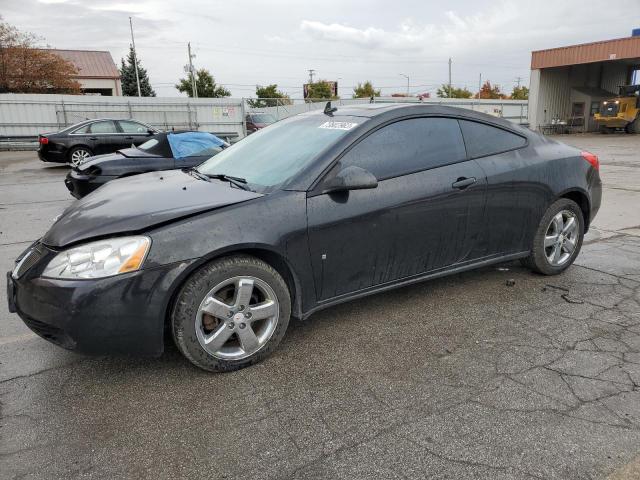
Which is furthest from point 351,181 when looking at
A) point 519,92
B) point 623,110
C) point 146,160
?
point 519,92

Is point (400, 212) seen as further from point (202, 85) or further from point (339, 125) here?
point (202, 85)

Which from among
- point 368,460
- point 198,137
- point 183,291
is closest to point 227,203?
point 183,291

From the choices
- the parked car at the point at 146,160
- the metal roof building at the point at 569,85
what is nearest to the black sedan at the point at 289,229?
the parked car at the point at 146,160

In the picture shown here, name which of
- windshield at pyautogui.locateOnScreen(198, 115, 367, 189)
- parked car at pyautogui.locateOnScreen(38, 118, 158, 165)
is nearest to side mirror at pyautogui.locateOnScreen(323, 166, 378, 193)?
windshield at pyautogui.locateOnScreen(198, 115, 367, 189)

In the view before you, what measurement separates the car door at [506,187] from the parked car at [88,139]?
13230 millimetres

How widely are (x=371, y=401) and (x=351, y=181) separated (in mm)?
1284

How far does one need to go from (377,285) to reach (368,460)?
55.0 inches

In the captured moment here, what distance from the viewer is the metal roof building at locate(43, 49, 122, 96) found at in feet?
171

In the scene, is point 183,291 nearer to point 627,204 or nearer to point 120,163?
point 120,163

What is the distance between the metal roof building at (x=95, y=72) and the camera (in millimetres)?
52031

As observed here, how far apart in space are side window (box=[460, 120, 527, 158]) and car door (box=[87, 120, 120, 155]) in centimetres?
1335

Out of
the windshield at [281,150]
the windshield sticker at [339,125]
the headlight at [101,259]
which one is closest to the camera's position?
the headlight at [101,259]

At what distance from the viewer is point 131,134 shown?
15.5m

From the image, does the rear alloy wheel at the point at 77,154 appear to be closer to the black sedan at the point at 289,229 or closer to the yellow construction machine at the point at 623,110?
the black sedan at the point at 289,229
